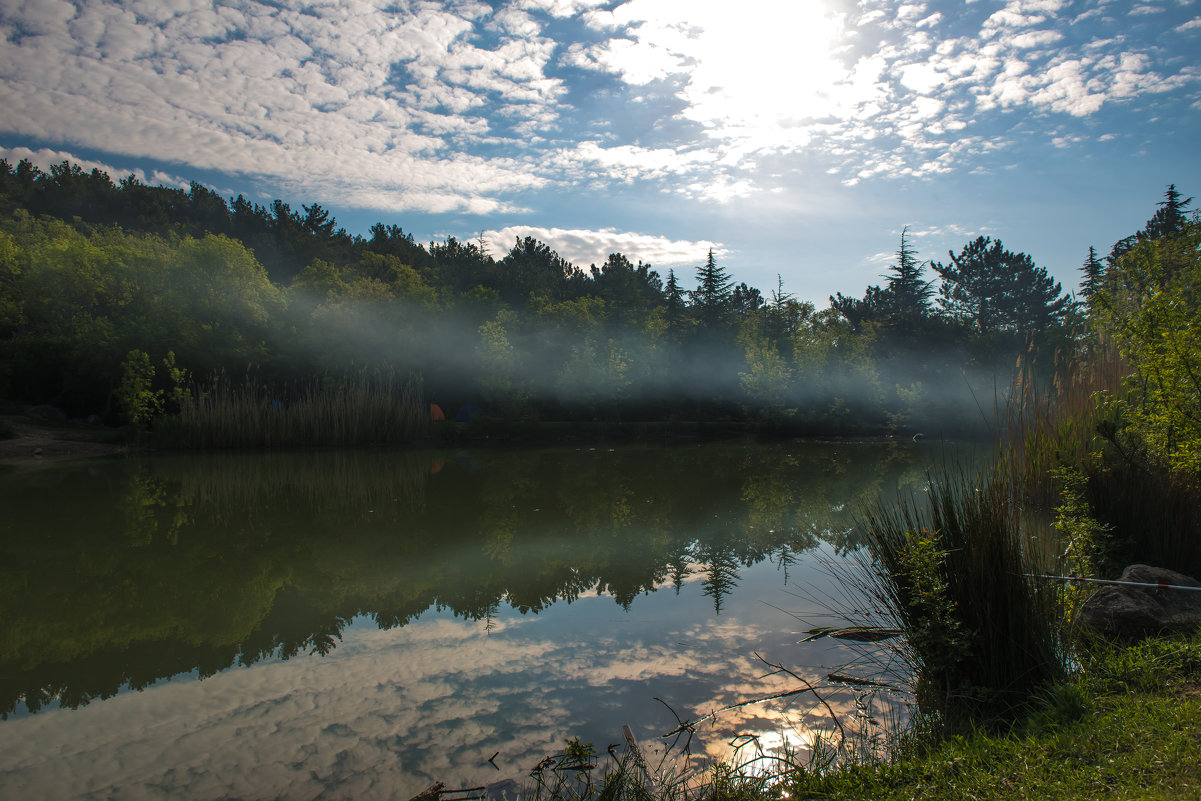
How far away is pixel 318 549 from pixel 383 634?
137 inches

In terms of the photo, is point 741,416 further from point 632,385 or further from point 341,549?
point 341,549

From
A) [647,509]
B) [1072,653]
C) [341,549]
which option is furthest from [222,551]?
[1072,653]

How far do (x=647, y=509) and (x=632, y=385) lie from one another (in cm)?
2319

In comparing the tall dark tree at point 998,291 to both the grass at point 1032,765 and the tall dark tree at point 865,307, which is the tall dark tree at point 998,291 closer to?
the tall dark tree at point 865,307

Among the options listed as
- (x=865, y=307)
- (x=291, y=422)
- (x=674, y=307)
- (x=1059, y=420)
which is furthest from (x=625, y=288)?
(x=1059, y=420)

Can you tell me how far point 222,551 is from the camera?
8180 mm

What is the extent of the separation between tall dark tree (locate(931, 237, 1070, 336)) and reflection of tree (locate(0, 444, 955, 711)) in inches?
1702

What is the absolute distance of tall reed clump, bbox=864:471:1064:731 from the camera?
3.44 m

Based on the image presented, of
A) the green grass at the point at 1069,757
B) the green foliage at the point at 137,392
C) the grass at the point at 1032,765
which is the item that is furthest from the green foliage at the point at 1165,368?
the green foliage at the point at 137,392

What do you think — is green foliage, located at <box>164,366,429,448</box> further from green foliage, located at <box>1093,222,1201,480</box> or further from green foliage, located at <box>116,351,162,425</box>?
green foliage, located at <box>1093,222,1201,480</box>

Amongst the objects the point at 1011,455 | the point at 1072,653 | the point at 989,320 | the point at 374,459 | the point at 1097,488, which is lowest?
the point at 374,459

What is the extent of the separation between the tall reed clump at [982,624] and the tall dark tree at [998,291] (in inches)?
1984

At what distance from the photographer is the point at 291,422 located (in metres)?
21.4

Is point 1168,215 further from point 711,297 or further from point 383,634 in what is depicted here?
point 383,634
